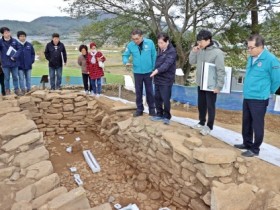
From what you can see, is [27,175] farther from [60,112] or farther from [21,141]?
[60,112]

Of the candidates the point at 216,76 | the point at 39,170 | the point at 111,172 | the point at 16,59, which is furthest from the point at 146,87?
the point at 16,59

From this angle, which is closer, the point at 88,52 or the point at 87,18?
the point at 88,52

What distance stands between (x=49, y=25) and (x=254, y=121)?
17053mm

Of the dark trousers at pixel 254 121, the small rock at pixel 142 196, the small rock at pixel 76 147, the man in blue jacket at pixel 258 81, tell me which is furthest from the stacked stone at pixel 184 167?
the small rock at pixel 76 147

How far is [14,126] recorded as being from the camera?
5.28 m

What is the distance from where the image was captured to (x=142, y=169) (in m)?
5.37

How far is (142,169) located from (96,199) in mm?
965

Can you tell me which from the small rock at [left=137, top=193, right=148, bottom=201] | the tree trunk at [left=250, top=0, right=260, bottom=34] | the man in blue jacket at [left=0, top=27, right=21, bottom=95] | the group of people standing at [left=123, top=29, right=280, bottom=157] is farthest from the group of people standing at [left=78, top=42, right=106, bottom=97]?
the tree trunk at [left=250, top=0, right=260, bottom=34]

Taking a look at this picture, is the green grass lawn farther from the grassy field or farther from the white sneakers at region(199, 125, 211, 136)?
the white sneakers at region(199, 125, 211, 136)

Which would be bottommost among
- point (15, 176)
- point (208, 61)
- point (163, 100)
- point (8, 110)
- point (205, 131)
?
point (15, 176)

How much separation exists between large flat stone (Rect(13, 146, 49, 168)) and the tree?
7350 millimetres

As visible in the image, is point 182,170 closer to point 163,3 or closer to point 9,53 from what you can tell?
point 9,53

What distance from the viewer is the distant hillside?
42.1ft

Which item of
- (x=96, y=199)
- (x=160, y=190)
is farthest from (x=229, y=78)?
(x=96, y=199)
